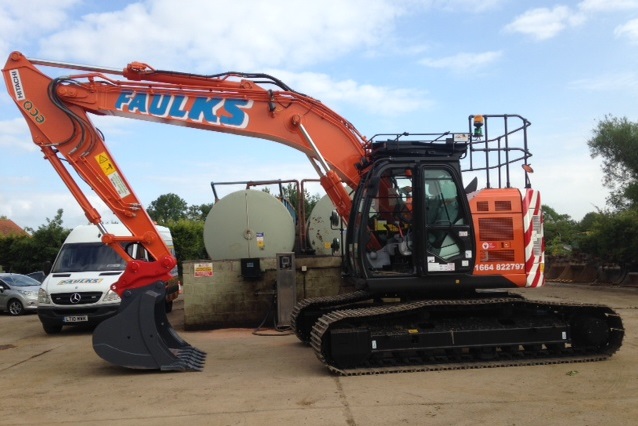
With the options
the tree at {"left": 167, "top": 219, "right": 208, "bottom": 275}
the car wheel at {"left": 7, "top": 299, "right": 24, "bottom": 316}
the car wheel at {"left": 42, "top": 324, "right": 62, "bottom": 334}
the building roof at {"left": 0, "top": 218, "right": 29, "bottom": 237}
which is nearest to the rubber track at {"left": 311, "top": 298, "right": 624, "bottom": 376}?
the car wheel at {"left": 42, "top": 324, "right": 62, "bottom": 334}

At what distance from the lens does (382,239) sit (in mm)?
8219

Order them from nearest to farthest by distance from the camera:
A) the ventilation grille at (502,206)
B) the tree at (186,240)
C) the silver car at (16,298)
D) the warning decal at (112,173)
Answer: the ventilation grille at (502,206) → the warning decal at (112,173) → the silver car at (16,298) → the tree at (186,240)

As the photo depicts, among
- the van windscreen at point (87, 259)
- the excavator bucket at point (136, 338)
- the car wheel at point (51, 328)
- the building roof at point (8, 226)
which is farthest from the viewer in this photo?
the building roof at point (8, 226)

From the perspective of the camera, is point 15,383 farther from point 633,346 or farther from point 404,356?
point 633,346

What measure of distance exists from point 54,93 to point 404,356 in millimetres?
5931

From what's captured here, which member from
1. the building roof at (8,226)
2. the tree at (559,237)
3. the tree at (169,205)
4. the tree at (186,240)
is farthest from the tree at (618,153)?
the tree at (169,205)

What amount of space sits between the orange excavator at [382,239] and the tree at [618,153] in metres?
21.2

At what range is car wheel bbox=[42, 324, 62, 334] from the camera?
1299 cm

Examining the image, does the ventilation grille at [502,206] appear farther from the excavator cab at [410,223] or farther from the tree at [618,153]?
the tree at [618,153]

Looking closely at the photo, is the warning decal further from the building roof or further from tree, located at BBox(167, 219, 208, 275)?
the building roof

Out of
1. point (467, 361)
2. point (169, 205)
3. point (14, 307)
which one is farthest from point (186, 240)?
point (169, 205)

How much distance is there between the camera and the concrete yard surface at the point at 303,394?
18.7 feet

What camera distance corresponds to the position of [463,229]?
25.9 feet

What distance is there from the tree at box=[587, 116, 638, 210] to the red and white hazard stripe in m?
21.0
